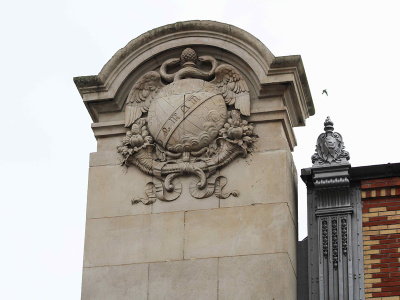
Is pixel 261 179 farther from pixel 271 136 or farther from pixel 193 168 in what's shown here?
pixel 193 168

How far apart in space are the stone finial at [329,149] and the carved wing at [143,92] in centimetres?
256

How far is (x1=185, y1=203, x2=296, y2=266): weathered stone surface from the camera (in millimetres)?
17297

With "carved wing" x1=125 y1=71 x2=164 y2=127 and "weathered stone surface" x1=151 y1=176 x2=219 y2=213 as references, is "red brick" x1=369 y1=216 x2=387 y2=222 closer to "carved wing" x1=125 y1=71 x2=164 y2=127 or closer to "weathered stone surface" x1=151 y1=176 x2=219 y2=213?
"weathered stone surface" x1=151 y1=176 x2=219 y2=213

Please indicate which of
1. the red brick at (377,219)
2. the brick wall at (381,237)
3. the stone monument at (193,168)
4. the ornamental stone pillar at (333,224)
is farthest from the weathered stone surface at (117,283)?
the red brick at (377,219)

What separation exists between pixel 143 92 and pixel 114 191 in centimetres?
161

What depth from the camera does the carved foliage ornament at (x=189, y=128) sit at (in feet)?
59.0

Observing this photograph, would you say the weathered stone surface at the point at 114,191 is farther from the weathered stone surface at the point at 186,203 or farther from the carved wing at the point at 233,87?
the carved wing at the point at 233,87

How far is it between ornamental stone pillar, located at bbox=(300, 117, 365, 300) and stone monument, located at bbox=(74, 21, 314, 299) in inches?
14.5

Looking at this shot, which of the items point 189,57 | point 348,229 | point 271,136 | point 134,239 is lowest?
point 134,239

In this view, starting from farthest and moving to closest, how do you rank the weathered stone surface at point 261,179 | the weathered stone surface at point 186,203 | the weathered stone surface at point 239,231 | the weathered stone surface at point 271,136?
the weathered stone surface at point 271,136
the weathered stone surface at point 186,203
the weathered stone surface at point 261,179
the weathered stone surface at point 239,231

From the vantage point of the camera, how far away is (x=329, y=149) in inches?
714

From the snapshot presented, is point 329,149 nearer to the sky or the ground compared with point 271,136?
nearer to the ground

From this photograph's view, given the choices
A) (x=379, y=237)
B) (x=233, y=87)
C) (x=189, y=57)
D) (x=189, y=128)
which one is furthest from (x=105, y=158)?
(x=379, y=237)

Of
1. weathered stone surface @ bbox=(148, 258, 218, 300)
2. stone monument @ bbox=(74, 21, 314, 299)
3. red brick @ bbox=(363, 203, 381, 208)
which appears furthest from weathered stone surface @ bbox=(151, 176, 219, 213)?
red brick @ bbox=(363, 203, 381, 208)
